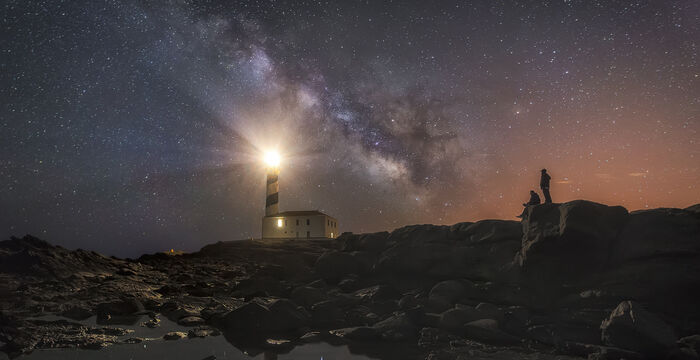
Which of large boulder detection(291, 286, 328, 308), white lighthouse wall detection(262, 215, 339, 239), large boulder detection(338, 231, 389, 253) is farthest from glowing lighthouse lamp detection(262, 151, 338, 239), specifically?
large boulder detection(291, 286, 328, 308)

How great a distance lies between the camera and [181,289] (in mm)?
20250

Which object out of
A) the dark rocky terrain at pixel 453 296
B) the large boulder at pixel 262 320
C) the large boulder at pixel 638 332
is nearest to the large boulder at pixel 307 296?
the dark rocky terrain at pixel 453 296

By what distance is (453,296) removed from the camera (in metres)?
17.0

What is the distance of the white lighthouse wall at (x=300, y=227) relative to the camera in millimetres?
55281

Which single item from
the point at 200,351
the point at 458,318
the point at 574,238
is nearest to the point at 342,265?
the point at 458,318

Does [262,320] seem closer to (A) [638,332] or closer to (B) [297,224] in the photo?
(A) [638,332]

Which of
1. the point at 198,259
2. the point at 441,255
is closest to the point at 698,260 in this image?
the point at 441,255

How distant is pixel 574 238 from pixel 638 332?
16.6ft

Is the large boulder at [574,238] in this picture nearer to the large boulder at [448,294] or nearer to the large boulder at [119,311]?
the large boulder at [448,294]

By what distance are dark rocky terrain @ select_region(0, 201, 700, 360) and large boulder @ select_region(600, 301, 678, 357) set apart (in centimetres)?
3

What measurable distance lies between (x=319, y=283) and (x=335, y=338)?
946 centimetres

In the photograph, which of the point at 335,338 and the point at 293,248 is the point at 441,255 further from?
the point at 293,248

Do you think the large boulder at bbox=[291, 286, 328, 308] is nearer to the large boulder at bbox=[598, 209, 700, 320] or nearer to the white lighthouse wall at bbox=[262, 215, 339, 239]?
the large boulder at bbox=[598, 209, 700, 320]

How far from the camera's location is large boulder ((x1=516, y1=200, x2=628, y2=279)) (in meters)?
14.9
